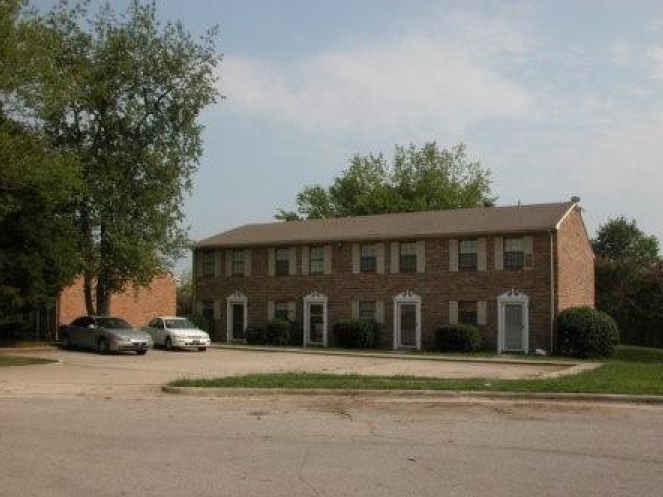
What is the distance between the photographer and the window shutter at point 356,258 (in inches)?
1534

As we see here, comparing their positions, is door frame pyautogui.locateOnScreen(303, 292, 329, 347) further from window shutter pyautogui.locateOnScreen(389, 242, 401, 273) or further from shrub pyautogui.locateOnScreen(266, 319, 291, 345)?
window shutter pyautogui.locateOnScreen(389, 242, 401, 273)

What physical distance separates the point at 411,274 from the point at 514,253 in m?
4.78

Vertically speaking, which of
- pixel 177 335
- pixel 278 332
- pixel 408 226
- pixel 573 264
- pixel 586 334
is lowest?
pixel 278 332

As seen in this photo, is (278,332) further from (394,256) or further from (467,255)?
(467,255)

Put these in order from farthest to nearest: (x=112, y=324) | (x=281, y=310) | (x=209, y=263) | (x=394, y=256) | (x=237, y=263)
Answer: (x=209, y=263) → (x=237, y=263) → (x=281, y=310) → (x=394, y=256) → (x=112, y=324)

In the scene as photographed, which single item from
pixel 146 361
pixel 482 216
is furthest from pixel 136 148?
pixel 482 216

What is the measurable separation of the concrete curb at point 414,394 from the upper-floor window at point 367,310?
70.2ft

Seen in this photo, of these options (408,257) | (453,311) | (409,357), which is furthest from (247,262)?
(409,357)

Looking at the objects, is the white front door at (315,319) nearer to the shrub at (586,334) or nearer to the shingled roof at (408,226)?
the shingled roof at (408,226)

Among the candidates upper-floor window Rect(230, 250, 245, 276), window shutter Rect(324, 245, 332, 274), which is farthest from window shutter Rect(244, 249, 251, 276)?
window shutter Rect(324, 245, 332, 274)

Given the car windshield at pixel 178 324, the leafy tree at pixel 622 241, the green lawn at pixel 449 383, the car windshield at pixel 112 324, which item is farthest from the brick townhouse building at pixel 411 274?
the leafy tree at pixel 622 241

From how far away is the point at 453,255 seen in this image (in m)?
36.3

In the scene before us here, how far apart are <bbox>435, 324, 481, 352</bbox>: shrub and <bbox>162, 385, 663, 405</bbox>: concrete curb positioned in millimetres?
18143

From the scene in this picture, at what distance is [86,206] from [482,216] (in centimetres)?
1753
